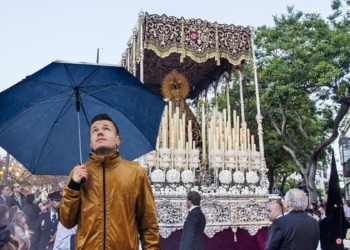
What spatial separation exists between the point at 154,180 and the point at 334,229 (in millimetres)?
3449

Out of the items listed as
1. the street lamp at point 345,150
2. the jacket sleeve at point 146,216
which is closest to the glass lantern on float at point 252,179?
the jacket sleeve at point 146,216

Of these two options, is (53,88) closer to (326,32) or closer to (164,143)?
(164,143)

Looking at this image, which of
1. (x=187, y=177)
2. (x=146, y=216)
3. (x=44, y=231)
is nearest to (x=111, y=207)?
(x=146, y=216)

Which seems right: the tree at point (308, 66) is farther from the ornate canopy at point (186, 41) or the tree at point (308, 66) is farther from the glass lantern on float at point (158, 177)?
the glass lantern on float at point (158, 177)

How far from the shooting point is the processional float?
7.75m

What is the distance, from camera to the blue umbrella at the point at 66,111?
3.06 meters

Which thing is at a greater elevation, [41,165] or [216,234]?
[41,165]

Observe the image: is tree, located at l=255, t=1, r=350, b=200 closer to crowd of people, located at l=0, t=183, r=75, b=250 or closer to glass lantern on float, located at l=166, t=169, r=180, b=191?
glass lantern on float, located at l=166, t=169, r=180, b=191

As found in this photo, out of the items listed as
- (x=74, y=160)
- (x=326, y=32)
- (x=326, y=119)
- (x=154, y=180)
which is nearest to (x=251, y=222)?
(x=154, y=180)

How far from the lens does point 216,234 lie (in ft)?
25.4

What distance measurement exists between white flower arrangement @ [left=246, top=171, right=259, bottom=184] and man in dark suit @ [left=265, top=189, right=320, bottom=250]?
15.5ft

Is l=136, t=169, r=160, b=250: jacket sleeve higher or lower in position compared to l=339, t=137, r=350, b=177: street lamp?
lower

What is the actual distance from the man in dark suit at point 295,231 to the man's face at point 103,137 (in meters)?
1.88

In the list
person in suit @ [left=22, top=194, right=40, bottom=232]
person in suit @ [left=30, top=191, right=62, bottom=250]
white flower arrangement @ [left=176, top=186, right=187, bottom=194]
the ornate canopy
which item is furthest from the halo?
person in suit @ [left=30, top=191, right=62, bottom=250]
